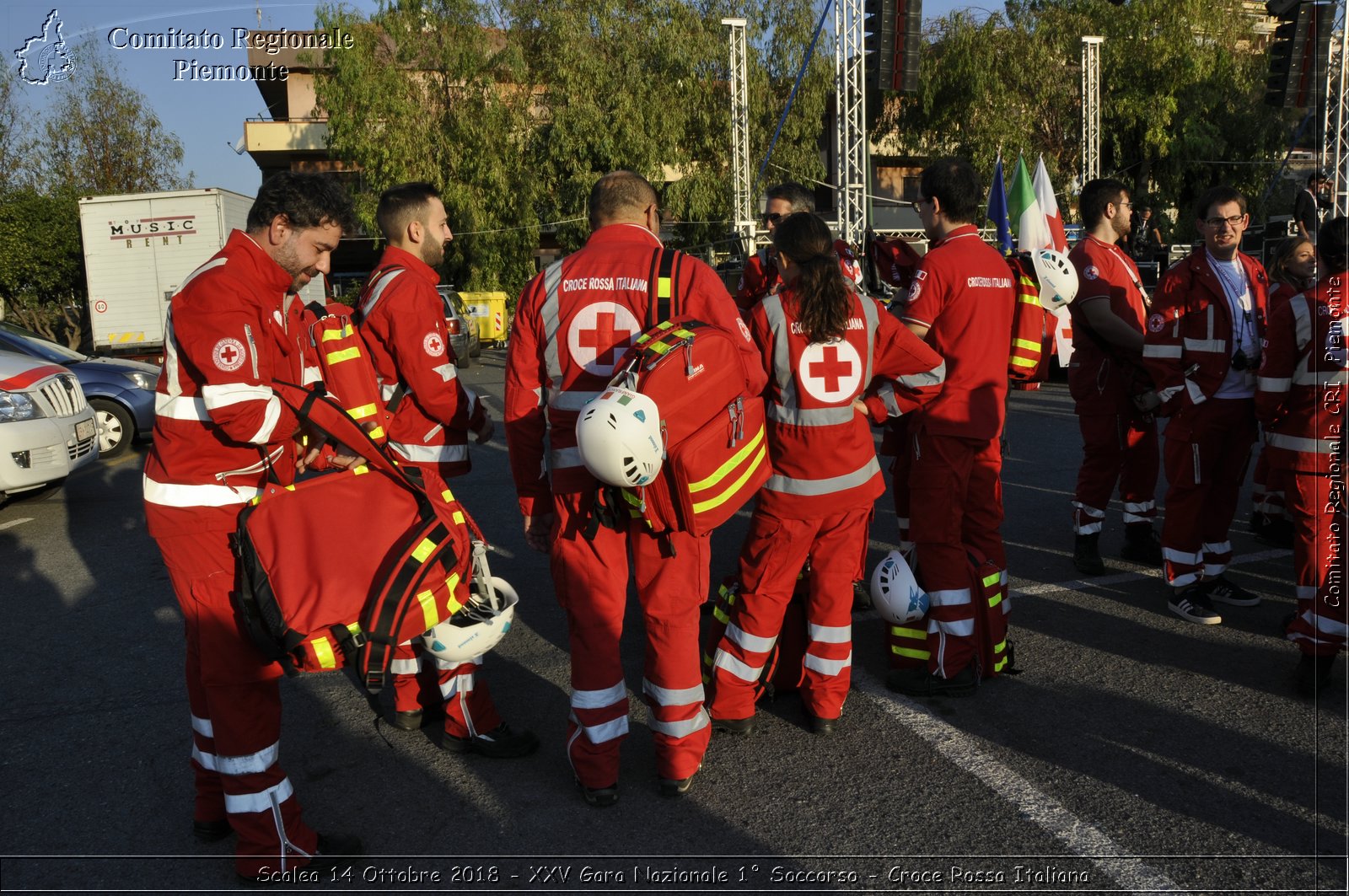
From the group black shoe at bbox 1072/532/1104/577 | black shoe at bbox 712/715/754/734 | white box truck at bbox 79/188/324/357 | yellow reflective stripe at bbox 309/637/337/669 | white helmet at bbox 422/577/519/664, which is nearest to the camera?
yellow reflective stripe at bbox 309/637/337/669

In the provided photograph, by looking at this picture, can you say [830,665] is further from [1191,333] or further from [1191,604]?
[1191,333]

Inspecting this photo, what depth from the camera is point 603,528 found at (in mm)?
3678

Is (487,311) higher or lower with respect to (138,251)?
lower

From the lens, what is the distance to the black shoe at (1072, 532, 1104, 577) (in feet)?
20.4

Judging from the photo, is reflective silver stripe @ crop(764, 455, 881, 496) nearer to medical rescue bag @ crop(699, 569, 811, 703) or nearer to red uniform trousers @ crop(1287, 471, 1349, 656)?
medical rescue bag @ crop(699, 569, 811, 703)

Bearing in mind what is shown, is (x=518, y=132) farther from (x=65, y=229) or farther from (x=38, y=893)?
(x=38, y=893)

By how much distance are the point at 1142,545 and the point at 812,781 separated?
359 cm

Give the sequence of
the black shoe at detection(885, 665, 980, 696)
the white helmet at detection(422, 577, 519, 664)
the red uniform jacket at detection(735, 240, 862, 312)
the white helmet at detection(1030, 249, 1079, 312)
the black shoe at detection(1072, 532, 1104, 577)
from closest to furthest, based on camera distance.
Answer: the white helmet at detection(422, 577, 519, 664), the black shoe at detection(885, 665, 980, 696), the white helmet at detection(1030, 249, 1079, 312), the red uniform jacket at detection(735, 240, 862, 312), the black shoe at detection(1072, 532, 1104, 577)

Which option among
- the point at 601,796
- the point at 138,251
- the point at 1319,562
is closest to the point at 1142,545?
the point at 1319,562

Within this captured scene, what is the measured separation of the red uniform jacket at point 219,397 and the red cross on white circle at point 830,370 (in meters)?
1.87

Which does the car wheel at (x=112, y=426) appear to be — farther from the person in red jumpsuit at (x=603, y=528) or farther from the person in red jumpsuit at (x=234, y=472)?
the person in red jumpsuit at (x=603, y=528)

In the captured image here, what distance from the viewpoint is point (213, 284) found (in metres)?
3.16

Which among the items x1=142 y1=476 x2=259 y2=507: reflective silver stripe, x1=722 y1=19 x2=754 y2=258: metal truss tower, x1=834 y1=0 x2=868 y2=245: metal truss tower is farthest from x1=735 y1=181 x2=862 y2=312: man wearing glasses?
x1=722 y1=19 x2=754 y2=258: metal truss tower

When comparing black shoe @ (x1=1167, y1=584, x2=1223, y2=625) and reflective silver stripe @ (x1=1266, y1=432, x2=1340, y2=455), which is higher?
reflective silver stripe @ (x1=1266, y1=432, x2=1340, y2=455)
